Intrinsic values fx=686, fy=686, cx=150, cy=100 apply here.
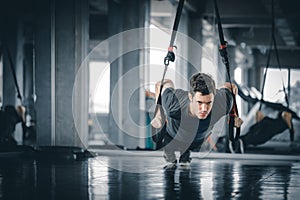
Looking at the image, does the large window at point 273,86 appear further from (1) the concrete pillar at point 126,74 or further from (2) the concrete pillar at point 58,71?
(2) the concrete pillar at point 58,71

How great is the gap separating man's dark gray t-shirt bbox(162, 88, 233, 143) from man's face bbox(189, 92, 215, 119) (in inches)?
2.1

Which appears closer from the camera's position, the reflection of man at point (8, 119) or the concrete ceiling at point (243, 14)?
the reflection of man at point (8, 119)

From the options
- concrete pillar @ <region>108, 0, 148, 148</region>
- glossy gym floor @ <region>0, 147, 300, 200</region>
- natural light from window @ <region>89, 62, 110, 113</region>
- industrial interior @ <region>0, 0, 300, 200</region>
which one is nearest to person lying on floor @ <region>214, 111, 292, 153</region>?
industrial interior @ <region>0, 0, 300, 200</region>

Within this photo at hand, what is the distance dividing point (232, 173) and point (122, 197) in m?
3.08

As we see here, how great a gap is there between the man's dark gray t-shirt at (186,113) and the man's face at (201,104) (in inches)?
2.1

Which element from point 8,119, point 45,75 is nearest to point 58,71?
point 45,75

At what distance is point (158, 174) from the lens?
324 inches

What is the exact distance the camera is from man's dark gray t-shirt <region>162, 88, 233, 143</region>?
8.02m

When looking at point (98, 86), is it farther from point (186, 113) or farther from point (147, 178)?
point (147, 178)

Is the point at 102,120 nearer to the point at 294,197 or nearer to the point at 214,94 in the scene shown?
the point at 214,94

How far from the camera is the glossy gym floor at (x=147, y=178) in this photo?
605 centimetres

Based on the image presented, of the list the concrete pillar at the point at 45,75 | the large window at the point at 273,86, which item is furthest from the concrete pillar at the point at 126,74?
the large window at the point at 273,86

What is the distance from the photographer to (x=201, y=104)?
8.07 meters

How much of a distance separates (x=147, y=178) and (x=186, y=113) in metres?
0.99
